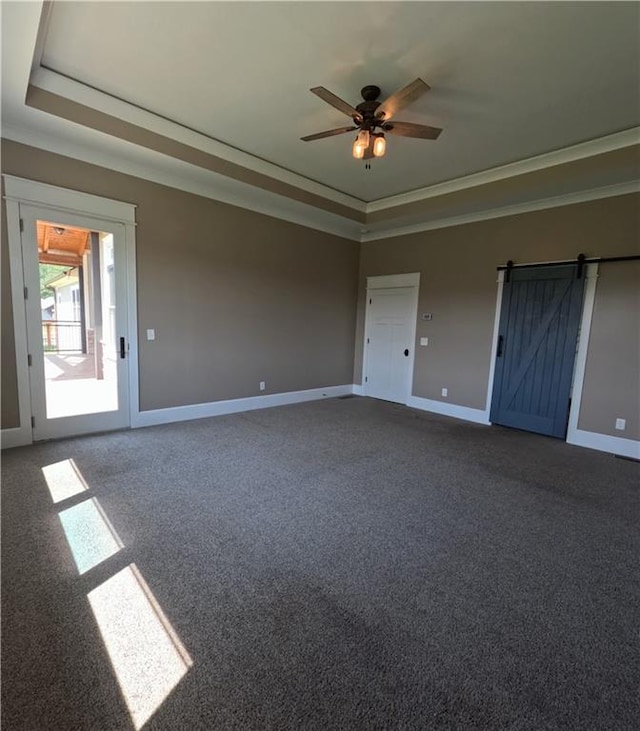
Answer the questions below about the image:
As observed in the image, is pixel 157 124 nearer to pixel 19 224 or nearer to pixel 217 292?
pixel 19 224

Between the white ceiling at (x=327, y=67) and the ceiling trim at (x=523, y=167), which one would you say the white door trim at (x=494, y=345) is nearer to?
the ceiling trim at (x=523, y=167)

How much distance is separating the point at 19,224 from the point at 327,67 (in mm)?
3108

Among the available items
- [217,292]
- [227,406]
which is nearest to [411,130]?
[217,292]

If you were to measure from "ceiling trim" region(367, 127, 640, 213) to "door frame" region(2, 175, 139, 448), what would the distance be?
11.9 feet

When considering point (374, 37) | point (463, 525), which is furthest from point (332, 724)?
point (374, 37)

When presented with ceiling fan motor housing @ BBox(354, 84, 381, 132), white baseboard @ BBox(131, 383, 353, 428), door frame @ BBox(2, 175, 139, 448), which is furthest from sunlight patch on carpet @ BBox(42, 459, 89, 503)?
ceiling fan motor housing @ BBox(354, 84, 381, 132)

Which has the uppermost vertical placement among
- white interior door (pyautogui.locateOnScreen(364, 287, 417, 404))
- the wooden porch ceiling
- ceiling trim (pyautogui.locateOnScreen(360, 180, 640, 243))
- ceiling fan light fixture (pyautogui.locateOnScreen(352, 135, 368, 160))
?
ceiling trim (pyautogui.locateOnScreen(360, 180, 640, 243))

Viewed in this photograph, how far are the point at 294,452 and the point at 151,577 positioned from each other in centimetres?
195

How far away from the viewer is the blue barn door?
432 cm

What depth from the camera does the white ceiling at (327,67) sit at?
2.24m

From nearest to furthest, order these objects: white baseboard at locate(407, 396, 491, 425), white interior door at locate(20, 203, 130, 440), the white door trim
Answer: white interior door at locate(20, 203, 130, 440) → the white door trim → white baseboard at locate(407, 396, 491, 425)

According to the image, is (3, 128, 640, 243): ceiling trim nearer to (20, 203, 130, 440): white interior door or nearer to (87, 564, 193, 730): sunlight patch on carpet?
(20, 203, 130, 440): white interior door

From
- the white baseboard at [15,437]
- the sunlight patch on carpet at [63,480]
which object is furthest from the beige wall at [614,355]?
the white baseboard at [15,437]

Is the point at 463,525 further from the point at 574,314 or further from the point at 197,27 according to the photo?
the point at 197,27
